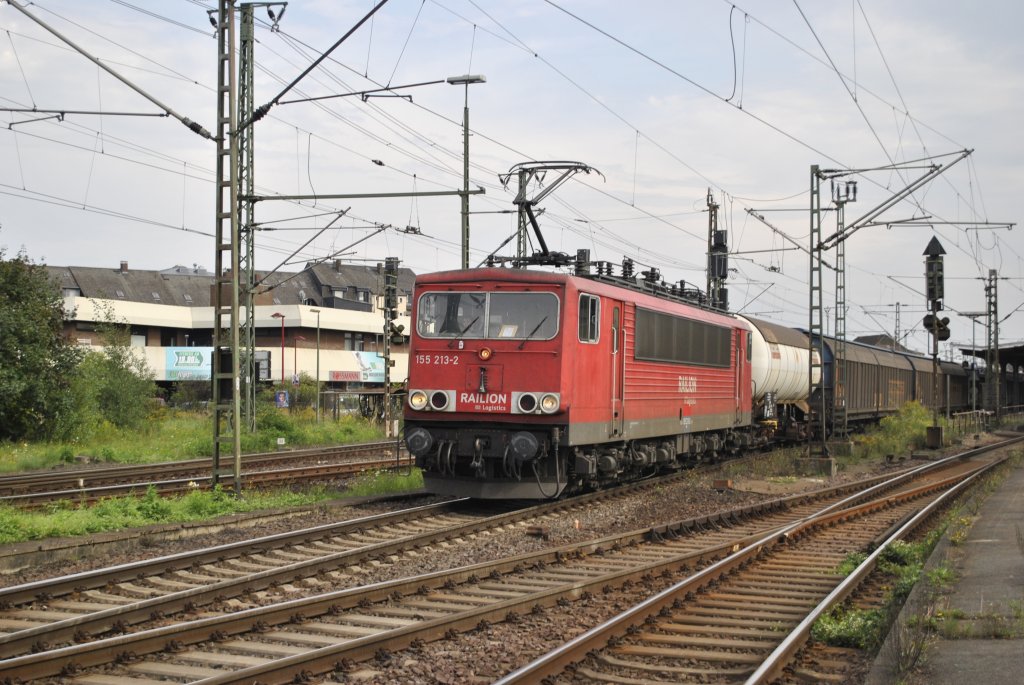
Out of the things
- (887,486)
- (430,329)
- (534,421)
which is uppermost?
(430,329)

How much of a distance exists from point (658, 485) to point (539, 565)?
9126 mm

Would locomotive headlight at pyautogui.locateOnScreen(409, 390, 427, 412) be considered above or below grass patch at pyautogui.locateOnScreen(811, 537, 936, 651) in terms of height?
above

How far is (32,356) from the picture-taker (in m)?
27.5

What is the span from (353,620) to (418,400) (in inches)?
290

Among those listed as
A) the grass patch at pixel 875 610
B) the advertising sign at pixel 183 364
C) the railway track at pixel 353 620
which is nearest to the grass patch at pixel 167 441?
the railway track at pixel 353 620

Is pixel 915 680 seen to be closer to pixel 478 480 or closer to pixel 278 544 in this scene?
pixel 278 544

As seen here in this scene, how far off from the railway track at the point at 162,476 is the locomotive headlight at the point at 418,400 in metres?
3.45

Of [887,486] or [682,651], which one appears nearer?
[682,651]

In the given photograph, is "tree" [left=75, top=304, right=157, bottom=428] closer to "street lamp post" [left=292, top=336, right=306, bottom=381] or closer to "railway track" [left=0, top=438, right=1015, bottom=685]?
"railway track" [left=0, top=438, right=1015, bottom=685]

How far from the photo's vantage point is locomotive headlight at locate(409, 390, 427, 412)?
52.3ft

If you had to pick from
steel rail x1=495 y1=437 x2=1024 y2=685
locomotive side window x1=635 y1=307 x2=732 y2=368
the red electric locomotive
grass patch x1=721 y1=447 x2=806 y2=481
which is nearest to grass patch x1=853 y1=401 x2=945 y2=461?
grass patch x1=721 y1=447 x2=806 y2=481

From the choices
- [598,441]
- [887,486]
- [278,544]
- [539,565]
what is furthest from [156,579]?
[887,486]

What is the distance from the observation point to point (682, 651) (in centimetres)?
802

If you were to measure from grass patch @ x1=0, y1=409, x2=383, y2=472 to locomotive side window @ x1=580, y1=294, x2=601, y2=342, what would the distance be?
14489 mm
